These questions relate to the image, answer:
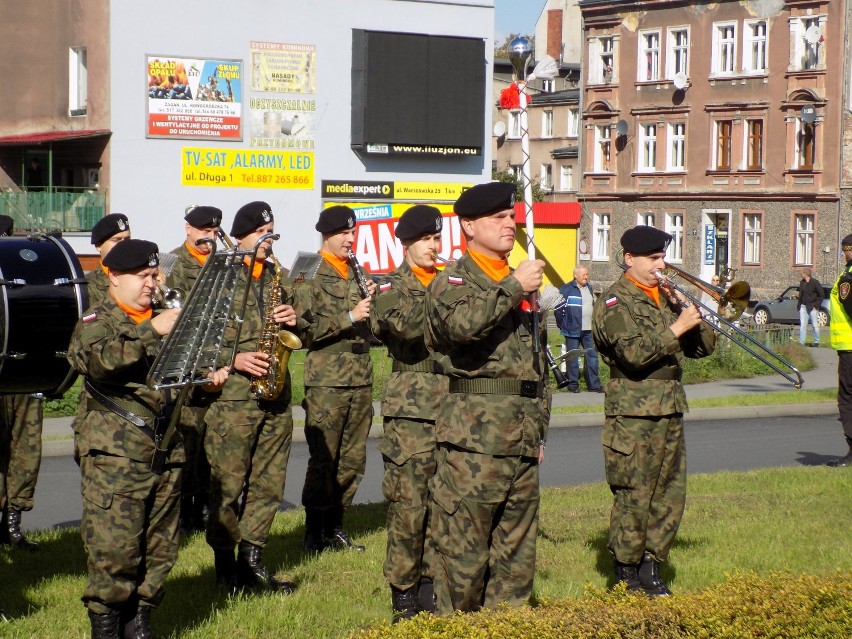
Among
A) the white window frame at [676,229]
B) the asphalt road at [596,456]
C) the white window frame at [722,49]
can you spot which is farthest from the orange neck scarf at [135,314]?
the white window frame at [722,49]

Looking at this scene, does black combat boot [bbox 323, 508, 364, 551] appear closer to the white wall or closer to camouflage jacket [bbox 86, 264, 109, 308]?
camouflage jacket [bbox 86, 264, 109, 308]

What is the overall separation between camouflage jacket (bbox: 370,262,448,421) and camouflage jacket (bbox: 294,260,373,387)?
3.76 ft

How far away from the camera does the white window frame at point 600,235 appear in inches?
2325

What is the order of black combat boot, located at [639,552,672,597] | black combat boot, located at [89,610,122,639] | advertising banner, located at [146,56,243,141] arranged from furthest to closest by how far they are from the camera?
advertising banner, located at [146,56,243,141]
black combat boot, located at [639,552,672,597]
black combat boot, located at [89,610,122,639]

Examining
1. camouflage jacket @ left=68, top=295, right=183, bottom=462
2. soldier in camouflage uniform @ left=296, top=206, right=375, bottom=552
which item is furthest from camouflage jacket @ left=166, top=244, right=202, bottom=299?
camouflage jacket @ left=68, top=295, right=183, bottom=462

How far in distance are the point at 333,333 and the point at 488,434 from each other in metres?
3.01

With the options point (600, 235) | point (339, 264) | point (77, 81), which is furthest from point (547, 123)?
point (339, 264)

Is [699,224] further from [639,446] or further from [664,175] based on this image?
[639,446]

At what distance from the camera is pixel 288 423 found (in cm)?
769

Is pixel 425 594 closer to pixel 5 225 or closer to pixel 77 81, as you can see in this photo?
pixel 5 225

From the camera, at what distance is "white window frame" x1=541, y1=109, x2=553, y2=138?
222 feet

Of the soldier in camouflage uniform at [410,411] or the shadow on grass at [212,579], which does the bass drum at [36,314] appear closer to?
the shadow on grass at [212,579]

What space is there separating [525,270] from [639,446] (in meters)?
2.22

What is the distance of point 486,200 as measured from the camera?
5848 millimetres
